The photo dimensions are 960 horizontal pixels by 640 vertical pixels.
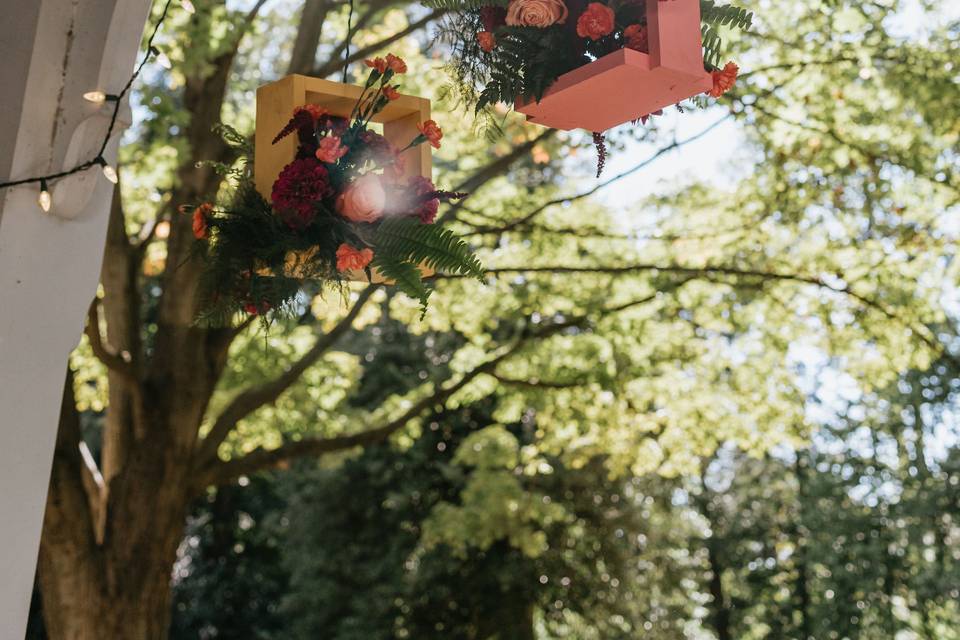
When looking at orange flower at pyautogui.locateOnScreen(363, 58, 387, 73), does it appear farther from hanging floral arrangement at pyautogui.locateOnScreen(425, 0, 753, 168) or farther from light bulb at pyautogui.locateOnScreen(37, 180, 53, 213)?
light bulb at pyautogui.locateOnScreen(37, 180, 53, 213)

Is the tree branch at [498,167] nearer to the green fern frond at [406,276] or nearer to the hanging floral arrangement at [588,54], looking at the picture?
the hanging floral arrangement at [588,54]

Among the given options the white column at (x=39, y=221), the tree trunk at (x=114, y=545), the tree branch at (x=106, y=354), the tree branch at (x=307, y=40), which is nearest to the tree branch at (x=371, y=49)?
the tree branch at (x=307, y=40)

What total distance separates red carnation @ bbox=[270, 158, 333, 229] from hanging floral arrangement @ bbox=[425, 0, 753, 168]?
0.41 metres

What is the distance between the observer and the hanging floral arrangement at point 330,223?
235 centimetres

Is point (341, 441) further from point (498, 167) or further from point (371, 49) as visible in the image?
point (371, 49)

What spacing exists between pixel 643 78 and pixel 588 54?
204 mm

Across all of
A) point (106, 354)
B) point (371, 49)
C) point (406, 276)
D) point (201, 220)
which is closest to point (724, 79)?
point (406, 276)

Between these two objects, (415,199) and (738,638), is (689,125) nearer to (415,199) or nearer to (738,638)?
(415,199)

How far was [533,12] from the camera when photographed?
2.28m

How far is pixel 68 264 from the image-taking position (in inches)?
93.5

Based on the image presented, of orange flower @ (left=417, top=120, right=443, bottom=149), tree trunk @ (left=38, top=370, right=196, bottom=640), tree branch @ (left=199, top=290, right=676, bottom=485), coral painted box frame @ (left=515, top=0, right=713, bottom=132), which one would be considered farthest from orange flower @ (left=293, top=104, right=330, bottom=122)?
tree branch @ (left=199, top=290, right=676, bottom=485)

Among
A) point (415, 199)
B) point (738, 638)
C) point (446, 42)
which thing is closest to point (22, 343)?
point (415, 199)

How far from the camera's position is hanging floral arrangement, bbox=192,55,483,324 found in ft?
7.70

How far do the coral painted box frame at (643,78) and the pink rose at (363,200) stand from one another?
386 mm
